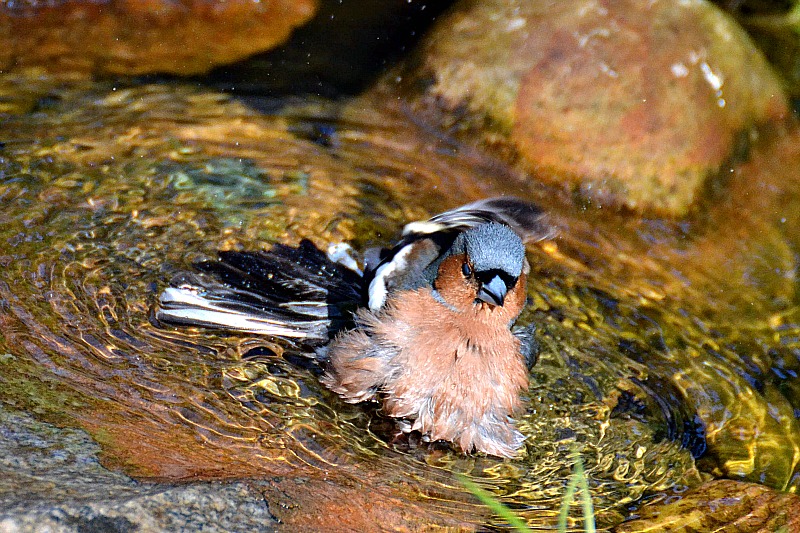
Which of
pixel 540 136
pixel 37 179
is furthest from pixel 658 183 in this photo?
pixel 37 179

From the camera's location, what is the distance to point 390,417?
4.47 meters

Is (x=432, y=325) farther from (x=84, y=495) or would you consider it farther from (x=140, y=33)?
(x=140, y=33)

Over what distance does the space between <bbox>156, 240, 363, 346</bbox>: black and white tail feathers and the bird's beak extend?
3.88 ft

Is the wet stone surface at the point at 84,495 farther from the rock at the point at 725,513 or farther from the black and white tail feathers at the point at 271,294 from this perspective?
the rock at the point at 725,513

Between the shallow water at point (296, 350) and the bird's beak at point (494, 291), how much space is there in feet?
2.89

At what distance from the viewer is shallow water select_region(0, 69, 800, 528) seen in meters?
3.84

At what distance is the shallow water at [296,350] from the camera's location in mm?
3838

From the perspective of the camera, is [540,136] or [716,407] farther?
[540,136]

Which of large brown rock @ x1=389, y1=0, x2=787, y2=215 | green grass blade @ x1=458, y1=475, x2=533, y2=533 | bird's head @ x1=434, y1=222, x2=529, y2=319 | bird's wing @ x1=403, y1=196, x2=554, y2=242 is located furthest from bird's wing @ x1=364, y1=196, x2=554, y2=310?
large brown rock @ x1=389, y1=0, x2=787, y2=215

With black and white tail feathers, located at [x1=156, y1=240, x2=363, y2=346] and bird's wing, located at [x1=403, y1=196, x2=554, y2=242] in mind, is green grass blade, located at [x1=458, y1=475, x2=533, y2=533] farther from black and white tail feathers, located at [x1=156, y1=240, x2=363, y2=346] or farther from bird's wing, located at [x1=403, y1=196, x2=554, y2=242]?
bird's wing, located at [x1=403, y1=196, x2=554, y2=242]

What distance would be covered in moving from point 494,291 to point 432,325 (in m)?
0.49

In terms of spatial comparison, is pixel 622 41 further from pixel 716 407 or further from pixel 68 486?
pixel 68 486

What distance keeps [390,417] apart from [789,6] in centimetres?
710

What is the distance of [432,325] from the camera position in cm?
445
